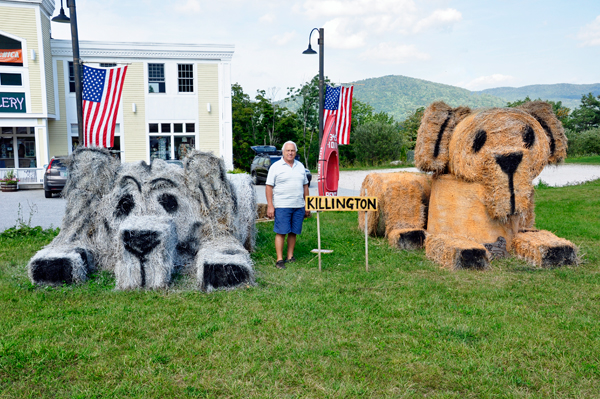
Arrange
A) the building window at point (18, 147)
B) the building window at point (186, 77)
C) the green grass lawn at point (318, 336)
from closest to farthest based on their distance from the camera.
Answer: the green grass lawn at point (318, 336) < the building window at point (186, 77) < the building window at point (18, 147)

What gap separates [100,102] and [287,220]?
19.6ft

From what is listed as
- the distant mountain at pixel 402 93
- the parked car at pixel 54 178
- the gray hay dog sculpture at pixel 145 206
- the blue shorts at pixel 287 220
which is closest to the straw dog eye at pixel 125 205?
the gray hay dog sculpture at pixel 145 206

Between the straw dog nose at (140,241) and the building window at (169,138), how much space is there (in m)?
18.0

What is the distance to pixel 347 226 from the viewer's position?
9.24 metres

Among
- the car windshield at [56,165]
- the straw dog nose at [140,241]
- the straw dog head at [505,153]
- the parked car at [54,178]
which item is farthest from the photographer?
the car windshield at [56,165]

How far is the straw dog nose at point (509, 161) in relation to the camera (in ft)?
19.2

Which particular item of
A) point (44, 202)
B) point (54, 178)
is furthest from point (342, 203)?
point (54, 178)

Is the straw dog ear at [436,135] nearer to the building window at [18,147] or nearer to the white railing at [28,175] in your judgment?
the white railing at [28,175]

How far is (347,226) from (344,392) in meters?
6.36

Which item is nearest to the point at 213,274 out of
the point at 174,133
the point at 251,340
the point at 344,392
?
the point at 251,340

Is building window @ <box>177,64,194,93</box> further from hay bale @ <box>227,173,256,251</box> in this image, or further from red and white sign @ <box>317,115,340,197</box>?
hay bale @ <box>227,173,256,251</box>

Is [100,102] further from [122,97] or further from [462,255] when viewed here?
[122,97]

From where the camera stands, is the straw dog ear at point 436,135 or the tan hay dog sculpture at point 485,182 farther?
the straw dog ear at point 436,135

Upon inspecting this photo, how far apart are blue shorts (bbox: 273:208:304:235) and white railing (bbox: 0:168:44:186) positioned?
17.2m
